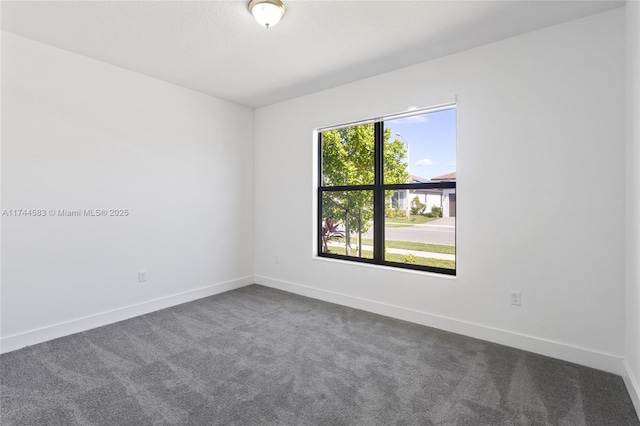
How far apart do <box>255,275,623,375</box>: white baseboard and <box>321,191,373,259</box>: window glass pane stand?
559mm

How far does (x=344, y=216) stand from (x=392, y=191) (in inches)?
29.1

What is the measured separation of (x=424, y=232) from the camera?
3.34 meters

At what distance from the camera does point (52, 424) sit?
1.73 metres

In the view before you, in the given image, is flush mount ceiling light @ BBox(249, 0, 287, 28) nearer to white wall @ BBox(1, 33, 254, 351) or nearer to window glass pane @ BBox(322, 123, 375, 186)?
window glass pane @ BBox(322, 123, 375, 186)

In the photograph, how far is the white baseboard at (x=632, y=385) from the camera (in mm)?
1850

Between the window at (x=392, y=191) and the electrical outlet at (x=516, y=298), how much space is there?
566 mm

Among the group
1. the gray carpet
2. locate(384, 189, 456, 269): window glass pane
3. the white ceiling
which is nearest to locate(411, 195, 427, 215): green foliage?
locate(384, 189, 456, 269): window glass pane

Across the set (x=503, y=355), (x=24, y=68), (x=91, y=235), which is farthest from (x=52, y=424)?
(x=503, y=355)

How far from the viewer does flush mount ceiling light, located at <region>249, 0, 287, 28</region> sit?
2156 millimetres

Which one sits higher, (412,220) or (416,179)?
(416,179)

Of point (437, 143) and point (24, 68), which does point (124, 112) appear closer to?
point (24, 68)

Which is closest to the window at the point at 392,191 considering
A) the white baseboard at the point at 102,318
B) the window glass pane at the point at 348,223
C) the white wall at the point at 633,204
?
the window glass pane at the point at 348,223

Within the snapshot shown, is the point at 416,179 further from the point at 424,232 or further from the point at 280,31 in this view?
the point at 280,31

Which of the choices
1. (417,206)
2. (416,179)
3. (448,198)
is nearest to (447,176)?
(448,198)
